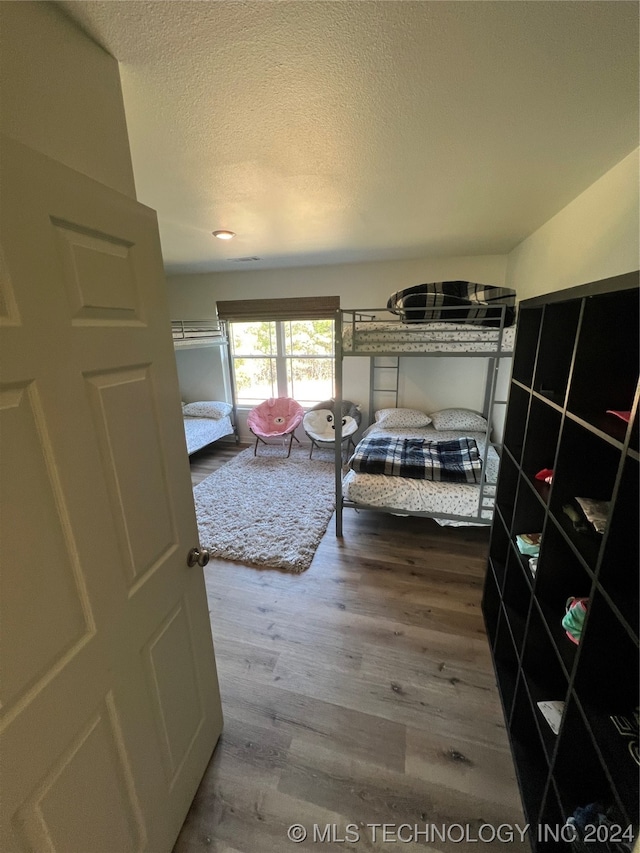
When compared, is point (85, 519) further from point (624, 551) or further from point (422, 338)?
point (422, 338)

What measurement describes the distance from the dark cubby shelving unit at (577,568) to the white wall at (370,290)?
2.57 metres

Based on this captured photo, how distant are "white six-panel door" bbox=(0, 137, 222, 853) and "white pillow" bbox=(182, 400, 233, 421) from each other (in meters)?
3.76

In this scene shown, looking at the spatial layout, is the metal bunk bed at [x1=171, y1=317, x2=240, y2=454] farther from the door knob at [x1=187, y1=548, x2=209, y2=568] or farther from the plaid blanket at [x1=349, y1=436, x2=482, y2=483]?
the door knob at [x1=187, y1=548, x2=209, y2=568]

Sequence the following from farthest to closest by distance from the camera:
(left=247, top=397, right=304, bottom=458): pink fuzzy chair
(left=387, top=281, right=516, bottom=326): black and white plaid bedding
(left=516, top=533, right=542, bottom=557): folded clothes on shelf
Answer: (left=247, top=397, right=304, bottom=458): pink fuzzy chair, (left=387, top=281, right=516, bottom=326): black and white plaid bedding, (left=516, top=533, right=542, bottom=557): folded clothes on shelf

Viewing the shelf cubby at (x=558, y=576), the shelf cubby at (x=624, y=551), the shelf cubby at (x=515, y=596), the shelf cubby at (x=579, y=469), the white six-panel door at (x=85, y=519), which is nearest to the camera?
the white six-panel door at (x=85, y=519)

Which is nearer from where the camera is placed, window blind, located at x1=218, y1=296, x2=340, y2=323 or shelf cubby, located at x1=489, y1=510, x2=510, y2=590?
shelf cubby, located at x1=489, y1=510, x2=510, y2=590

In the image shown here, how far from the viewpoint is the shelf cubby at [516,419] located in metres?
1.57

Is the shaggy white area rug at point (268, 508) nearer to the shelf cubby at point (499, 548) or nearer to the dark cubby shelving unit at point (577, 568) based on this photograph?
the shelf cubby at point (499, 548)

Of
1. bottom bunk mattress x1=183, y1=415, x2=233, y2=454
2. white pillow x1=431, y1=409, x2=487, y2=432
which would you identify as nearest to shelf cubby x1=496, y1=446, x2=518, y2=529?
white pillow x1=431, y1=409, x2=487, y2=432

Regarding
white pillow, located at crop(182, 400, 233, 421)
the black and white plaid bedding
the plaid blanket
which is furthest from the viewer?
white pillow, located at crop(182, 400, 233, 421)

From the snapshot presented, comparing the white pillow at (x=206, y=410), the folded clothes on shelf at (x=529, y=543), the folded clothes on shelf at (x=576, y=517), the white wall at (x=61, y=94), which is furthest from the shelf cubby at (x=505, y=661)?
the white pillow at (x=206, y=410)

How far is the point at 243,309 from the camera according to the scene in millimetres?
4461

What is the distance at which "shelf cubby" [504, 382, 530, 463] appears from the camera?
1573mm

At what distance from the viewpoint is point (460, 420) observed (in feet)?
12.4
